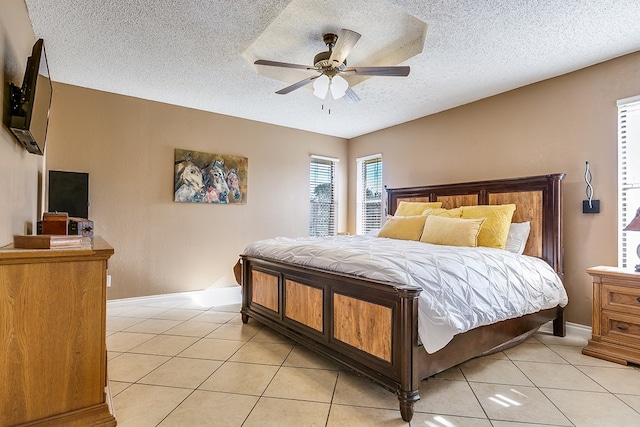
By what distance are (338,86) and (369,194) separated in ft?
10.4

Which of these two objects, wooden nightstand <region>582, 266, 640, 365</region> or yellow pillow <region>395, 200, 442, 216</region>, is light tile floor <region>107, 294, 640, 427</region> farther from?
yellow pillow <region>395, 200, 442, 216</region>

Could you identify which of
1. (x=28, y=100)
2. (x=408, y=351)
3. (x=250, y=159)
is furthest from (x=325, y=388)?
(x=250, y=159)

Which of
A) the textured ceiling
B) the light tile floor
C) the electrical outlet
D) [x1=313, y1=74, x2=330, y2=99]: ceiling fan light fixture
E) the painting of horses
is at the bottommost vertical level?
the light tile floor

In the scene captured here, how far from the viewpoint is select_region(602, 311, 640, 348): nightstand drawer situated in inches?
98.6

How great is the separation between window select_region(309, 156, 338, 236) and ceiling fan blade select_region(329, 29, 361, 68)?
3165mm

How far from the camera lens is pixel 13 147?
2.05m

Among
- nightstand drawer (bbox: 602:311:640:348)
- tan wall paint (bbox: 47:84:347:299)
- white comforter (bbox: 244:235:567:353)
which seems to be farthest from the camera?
tan wall paint (bbox: 47:84:347:299)

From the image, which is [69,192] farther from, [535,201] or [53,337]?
[535,201]

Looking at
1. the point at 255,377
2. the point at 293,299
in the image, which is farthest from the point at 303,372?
the point at 293,299

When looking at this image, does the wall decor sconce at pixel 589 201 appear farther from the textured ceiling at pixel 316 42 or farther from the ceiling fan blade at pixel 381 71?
the ceiling fan blade at pixel 381 71

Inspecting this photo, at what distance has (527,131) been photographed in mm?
3666

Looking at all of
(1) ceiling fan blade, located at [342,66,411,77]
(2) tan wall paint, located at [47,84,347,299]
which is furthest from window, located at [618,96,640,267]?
(2) tan wall paint, located at [47,84,347,299]

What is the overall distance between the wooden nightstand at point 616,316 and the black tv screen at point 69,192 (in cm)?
506

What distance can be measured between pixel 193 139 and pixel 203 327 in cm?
257
